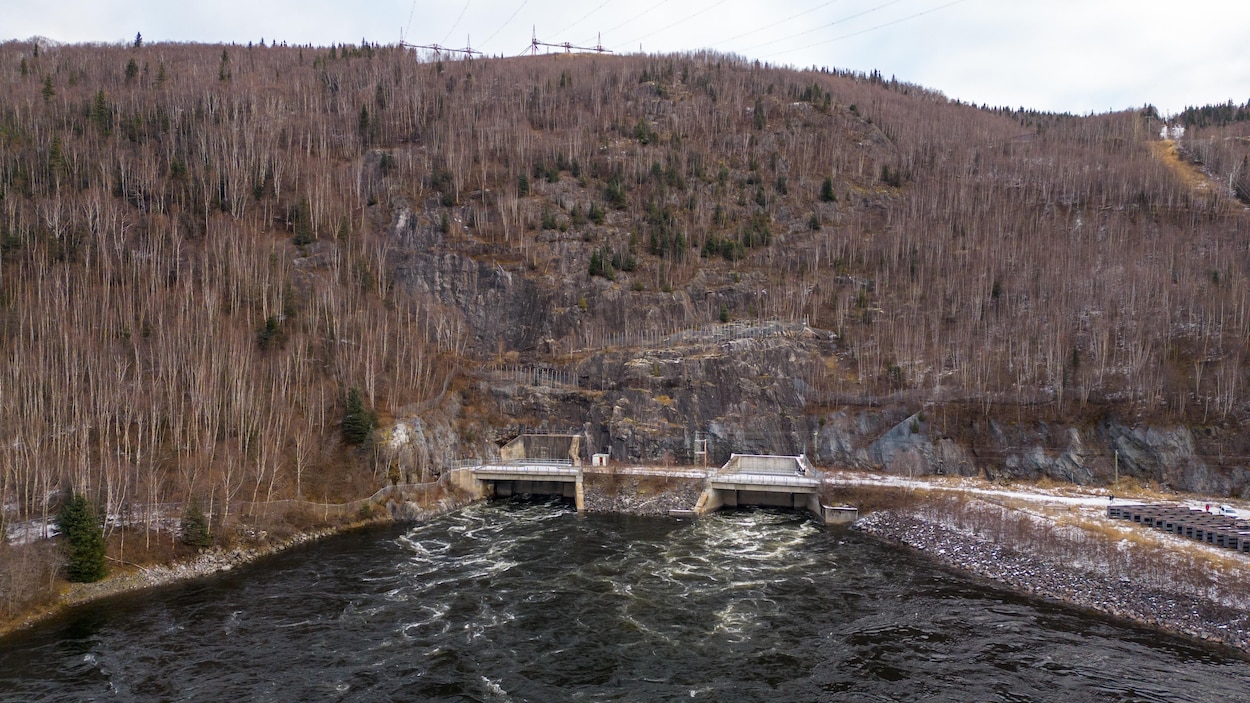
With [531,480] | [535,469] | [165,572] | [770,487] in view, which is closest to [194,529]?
[165,572]

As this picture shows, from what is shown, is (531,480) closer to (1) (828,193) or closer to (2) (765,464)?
(2) (765,464)

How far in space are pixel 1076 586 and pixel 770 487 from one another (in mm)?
23531

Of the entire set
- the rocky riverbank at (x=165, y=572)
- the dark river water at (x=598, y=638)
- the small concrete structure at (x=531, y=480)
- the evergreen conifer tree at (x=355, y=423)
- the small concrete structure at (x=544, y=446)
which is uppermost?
the evergreen conifer tree at (x=355, y=423)

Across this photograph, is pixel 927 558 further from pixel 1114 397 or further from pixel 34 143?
pixel 34 143

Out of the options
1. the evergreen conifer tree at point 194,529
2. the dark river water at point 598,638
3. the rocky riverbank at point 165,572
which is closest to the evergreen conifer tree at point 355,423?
the rocky riverbank at point 165,572

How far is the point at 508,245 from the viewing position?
3627 inches

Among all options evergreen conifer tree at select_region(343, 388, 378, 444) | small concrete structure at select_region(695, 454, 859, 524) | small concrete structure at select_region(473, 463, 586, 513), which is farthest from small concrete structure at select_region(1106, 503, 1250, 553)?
evergreen conifer tree at select_region(343, 388, 378, 444)

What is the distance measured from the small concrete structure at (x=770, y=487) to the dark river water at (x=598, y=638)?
37.4 feet

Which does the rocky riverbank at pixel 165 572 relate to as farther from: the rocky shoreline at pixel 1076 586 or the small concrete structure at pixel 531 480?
the rocky shoreline at pixel 1076 586

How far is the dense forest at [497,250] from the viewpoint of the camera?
53.6m

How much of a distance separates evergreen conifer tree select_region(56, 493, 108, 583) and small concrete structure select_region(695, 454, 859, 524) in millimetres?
38674

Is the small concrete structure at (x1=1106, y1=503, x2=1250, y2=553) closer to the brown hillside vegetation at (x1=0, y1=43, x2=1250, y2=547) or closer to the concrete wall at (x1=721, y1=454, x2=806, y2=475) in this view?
the brown hillside vegetation at (x1=0, y1=43, x2=1250, y2=547)

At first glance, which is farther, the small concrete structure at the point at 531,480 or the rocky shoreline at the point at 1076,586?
the small concrete structure at the point at 531,480

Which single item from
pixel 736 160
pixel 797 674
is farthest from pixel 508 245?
pixel 797 674
